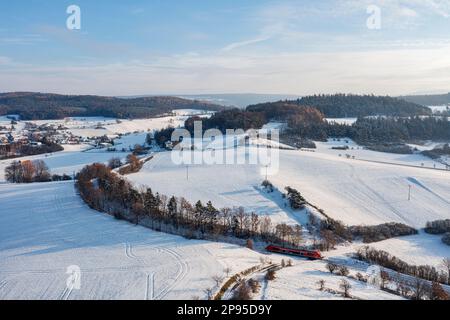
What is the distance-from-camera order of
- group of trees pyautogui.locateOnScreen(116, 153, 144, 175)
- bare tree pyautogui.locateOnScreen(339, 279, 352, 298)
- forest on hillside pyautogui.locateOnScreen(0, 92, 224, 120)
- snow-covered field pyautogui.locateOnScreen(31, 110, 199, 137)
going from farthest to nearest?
forest on hillside pyautogui.locateOnScreen(0, 92, 224, 120) → snow-covered field pyautogui.locateOnScreen(31, 110, 199, 137) → group of trees pyautogui.locateOnScreen(116, 153, 144, 175) → bare tree pyautogui.locateOnScreen(339, 279, 352, 298)

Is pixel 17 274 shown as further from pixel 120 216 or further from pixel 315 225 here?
pixel 315 225

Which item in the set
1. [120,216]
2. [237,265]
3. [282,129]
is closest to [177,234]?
[120,216]

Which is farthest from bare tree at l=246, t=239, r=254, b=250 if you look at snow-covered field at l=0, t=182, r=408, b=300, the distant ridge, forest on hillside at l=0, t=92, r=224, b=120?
the distant ridge

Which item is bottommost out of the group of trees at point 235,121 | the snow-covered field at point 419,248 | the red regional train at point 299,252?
the snow-covered field at point 419,248

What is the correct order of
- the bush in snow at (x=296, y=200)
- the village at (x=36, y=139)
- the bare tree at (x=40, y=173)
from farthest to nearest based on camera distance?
the village at (x=36, y=139) → the bare tree at (x=40, y=173) → the bush in snow at (x=296, y=200)

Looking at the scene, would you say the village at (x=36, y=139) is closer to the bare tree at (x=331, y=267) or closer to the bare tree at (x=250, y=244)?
the bare tree at (x=250, y=244)

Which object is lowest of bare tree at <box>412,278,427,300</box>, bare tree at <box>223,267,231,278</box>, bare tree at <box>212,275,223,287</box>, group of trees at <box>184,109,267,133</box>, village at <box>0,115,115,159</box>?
bare tree at <box>412,278,427,300</box>

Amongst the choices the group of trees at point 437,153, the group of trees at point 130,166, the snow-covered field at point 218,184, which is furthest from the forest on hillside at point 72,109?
the snow-covered field at point 218,184

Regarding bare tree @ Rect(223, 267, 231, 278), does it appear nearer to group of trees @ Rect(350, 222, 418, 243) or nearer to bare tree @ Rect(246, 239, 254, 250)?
bare tree @ Rect(246, 239, 254, 250)
